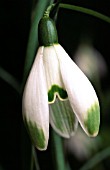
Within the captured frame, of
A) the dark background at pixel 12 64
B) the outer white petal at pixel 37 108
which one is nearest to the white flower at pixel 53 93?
the outer white petal at pixel 37 108

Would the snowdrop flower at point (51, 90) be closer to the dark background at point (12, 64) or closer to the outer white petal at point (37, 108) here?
the outer white petal at point (37, 108)

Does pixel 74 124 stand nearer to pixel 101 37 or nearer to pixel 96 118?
pixel 96 118

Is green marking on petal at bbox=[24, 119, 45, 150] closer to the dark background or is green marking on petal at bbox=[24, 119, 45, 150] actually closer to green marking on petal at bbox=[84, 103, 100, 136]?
green marking on petal at bbox=[84, 103, 100, 136]

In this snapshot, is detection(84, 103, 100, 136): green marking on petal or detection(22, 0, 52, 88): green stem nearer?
detection(84, 103, 100, 136): green marking on petal

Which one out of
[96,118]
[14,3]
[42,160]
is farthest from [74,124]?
[14,3]

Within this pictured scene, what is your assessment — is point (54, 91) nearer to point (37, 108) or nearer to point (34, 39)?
point (37, 108)

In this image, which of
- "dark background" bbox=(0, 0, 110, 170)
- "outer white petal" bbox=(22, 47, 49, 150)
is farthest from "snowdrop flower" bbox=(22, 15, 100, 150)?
"dark background" bbox=(0, 0, 110, 170)
